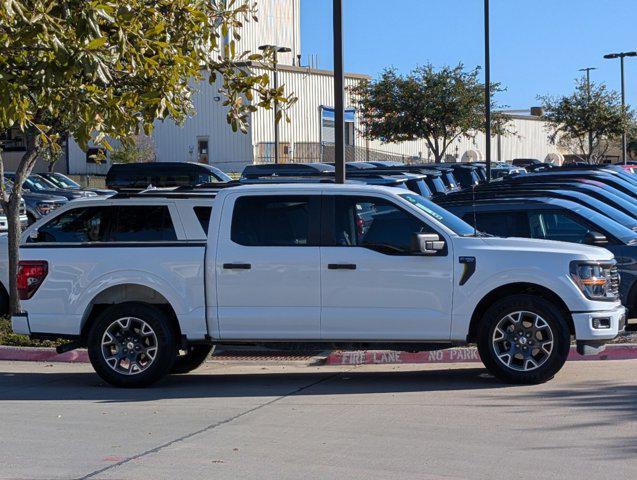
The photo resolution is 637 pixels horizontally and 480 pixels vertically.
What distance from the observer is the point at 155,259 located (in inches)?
420

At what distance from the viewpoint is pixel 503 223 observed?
539 inches

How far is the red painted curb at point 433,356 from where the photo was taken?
11883 millimetres

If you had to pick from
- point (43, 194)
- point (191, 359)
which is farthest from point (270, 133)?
point (191, 359)

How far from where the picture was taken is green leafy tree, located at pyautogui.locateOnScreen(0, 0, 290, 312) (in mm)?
10039

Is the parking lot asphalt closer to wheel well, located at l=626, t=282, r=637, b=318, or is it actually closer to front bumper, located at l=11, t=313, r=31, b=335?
front bumper, located at l=11, t=313, r=31, b=335

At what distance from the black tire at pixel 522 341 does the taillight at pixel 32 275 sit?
14.6 feet

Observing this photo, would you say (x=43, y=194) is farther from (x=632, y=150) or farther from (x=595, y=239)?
(x=632, y=150)

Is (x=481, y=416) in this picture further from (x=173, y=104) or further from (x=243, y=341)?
(x=173, y=104)

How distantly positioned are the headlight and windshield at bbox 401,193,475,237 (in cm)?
113

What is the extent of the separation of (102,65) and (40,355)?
4.68 m

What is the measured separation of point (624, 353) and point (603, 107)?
157 ft

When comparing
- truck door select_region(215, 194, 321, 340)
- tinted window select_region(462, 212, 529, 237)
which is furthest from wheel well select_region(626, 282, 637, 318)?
truck door select_region(215, 194, 321, 340)

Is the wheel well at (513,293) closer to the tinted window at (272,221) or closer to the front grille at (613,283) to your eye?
the front grille at (613,283)

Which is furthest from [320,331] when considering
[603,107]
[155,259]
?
[603,107]
